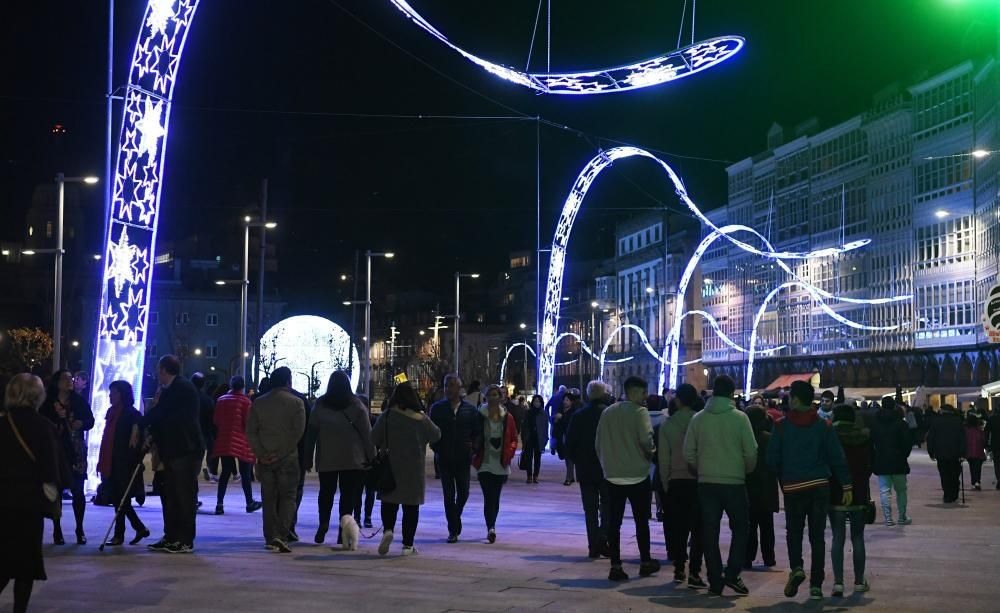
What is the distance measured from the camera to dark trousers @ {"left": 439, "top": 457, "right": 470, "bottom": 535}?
16109mm

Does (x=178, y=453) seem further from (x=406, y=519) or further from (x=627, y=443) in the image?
(x=627, y=443)

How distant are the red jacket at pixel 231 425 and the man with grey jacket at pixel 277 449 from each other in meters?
6.47

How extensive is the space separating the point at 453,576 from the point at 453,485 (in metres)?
3.20

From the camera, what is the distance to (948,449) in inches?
1029

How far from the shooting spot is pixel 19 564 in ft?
30.5

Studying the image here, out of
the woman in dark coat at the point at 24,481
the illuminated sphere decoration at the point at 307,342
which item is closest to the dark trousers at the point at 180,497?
the woman in dark coat at the point at 24,481

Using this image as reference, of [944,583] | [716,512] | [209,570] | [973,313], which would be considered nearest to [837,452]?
[716,512]

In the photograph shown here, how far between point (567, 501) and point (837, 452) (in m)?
12.0

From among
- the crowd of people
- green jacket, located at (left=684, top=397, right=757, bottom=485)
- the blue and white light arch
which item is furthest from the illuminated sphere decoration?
green jacket, located at (left=684, top=397, right=757, bottom=485)

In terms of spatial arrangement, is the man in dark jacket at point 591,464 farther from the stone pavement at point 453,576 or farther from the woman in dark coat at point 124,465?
the woman in dark coat at point 124,465

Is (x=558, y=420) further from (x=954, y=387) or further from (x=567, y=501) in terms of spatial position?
(x=954, y=387)

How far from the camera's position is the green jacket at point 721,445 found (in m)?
12.1

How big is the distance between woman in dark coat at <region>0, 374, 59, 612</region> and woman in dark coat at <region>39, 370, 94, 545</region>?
17.5 feet

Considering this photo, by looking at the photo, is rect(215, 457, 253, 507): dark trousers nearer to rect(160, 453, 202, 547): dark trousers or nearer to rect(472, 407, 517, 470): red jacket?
rect(472, 407, 517, 470): red jacket
